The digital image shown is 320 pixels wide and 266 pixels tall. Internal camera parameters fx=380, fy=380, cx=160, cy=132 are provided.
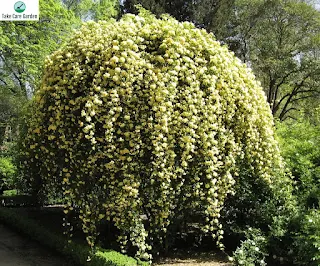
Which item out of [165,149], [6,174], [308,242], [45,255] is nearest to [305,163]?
[308,242]

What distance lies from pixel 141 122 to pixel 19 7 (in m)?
8.82

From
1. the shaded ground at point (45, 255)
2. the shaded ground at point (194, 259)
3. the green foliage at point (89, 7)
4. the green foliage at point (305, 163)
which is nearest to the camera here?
the shaded ground at point (194, 259)

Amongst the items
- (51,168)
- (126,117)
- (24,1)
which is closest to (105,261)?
(51,168)

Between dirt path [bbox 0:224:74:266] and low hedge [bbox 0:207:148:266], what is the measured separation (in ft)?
0.33

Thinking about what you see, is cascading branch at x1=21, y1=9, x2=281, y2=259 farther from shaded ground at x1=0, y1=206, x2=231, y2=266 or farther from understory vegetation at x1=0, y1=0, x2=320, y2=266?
shaded ground at x1=0, y1=206, x2=231, y2=266

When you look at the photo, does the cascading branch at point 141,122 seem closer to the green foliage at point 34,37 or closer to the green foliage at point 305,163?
the green foliage at point 305,163

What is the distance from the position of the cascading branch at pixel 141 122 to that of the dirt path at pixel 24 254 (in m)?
1.16

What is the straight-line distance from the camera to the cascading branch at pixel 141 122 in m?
4.11

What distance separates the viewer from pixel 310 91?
20.0 metres

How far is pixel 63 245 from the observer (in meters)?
5.34

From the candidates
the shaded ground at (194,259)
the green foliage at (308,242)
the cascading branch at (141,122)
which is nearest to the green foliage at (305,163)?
the green foliage at (308,242)

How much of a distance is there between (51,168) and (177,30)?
231cm

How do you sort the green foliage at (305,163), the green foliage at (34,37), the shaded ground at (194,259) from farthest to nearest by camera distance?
the green foliage at (34,37) < the green foliage at (305,163) < the shaded ground at (194,259)

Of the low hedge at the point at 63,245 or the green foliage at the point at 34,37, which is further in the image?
the green foliage at the point at 34,37
